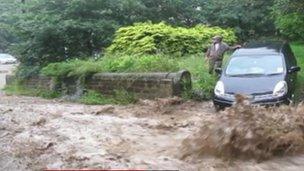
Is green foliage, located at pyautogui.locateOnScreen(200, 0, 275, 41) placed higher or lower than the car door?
higher

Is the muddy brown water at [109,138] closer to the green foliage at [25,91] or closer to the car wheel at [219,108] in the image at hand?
the car wheel at [219,108]

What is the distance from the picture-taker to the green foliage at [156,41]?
21.4 metres

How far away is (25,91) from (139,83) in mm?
9059

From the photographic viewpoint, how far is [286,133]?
28.7ft

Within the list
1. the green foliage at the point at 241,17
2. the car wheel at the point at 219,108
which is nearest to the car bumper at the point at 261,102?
the car wheel at the point at 219,108

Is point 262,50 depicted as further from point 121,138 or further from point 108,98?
point 121,138

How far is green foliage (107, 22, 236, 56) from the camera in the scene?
21422 mm

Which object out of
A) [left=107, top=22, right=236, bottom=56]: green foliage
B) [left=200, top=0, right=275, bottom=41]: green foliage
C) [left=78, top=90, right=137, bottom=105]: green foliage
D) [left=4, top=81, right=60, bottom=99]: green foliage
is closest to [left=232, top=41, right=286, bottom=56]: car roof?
[left=78, top=90, right=137, bottom=105]: green foliage

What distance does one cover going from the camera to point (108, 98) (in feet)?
60.3

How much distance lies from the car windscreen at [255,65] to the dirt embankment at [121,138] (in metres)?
1.17

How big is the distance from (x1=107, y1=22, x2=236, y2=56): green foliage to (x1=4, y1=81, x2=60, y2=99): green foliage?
105 inches

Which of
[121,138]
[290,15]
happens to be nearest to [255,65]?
[290,15]

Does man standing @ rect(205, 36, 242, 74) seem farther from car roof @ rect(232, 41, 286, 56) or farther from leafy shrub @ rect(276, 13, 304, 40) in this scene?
leafy shrub @ rect(276, 13, 304, 40)

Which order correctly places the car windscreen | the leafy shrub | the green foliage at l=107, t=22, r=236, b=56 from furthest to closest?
the green foliage at l=107, t=22, r=236, b=56 < the leafy shrub < the car windscreen
